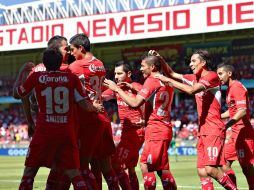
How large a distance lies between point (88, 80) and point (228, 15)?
30.2m

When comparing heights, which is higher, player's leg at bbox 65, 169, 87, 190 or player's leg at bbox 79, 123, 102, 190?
player's leg at bbox 79, 123, 102, 190

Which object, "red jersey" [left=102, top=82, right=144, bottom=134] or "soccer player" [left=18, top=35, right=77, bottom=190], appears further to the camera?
"red jersey" [left=102, top=82, right=144, bottom=134]

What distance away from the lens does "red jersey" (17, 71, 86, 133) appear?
8.30 meters

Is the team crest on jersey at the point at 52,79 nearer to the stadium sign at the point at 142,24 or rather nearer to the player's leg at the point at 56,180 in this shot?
the player's leg at the point at 56,180

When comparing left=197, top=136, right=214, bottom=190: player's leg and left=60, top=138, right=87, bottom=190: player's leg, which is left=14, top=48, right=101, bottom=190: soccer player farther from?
left=197, top=136, right=214, bottom=190: player's leg

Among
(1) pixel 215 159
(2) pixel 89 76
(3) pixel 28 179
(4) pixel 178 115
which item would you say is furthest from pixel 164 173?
(4) pixel 178 115

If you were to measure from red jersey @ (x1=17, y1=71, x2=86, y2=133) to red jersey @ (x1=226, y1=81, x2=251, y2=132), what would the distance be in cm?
367

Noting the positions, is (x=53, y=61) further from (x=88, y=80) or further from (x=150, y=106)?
(x=150, y=106)

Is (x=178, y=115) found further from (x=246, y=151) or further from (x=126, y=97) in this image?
(x=126, y=97)

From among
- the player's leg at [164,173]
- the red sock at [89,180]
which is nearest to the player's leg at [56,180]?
the red sock at [89,180]

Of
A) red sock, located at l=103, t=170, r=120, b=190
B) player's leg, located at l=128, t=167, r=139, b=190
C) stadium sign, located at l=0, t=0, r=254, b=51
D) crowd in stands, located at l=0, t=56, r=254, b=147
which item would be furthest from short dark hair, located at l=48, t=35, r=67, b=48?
stadium sign, located at l=0, t=0, r=254, b=51

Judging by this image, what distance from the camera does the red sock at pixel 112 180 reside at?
376 inches

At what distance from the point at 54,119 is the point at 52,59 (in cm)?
74

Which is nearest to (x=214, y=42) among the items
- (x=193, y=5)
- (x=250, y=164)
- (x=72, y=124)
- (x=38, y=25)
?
(x=193, y=5)
